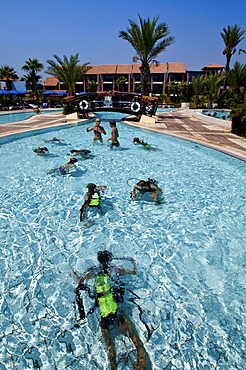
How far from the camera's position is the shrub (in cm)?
1429

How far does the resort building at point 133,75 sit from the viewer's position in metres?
60.0

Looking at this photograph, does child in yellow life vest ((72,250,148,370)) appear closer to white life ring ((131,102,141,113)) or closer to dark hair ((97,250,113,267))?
dark hair ((97,250,113,267))

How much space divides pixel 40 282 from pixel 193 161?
8098 mm

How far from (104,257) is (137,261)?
0.62m

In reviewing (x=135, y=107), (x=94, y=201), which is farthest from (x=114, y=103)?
(x=94, y=201)

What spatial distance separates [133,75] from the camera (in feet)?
200

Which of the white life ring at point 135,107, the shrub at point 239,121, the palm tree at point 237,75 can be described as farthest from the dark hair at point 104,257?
the palm tree at point 237,75

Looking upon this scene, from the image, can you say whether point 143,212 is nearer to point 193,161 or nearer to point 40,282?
point 40,282

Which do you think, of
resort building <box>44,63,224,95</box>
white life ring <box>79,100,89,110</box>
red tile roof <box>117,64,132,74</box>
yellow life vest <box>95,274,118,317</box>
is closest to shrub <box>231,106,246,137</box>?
white life ring <box>79,100,89,110</box>

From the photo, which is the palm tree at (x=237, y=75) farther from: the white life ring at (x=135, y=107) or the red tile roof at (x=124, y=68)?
the red tile roof at (x=124, y=68)

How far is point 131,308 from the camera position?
11.5 feet

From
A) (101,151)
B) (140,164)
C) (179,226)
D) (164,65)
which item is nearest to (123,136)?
(101,151)

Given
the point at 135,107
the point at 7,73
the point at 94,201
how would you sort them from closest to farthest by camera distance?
1. the point at 94,201
2. the point at 135,107
3. the point at 7,73

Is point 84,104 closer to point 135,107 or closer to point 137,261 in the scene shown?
point 135,107
